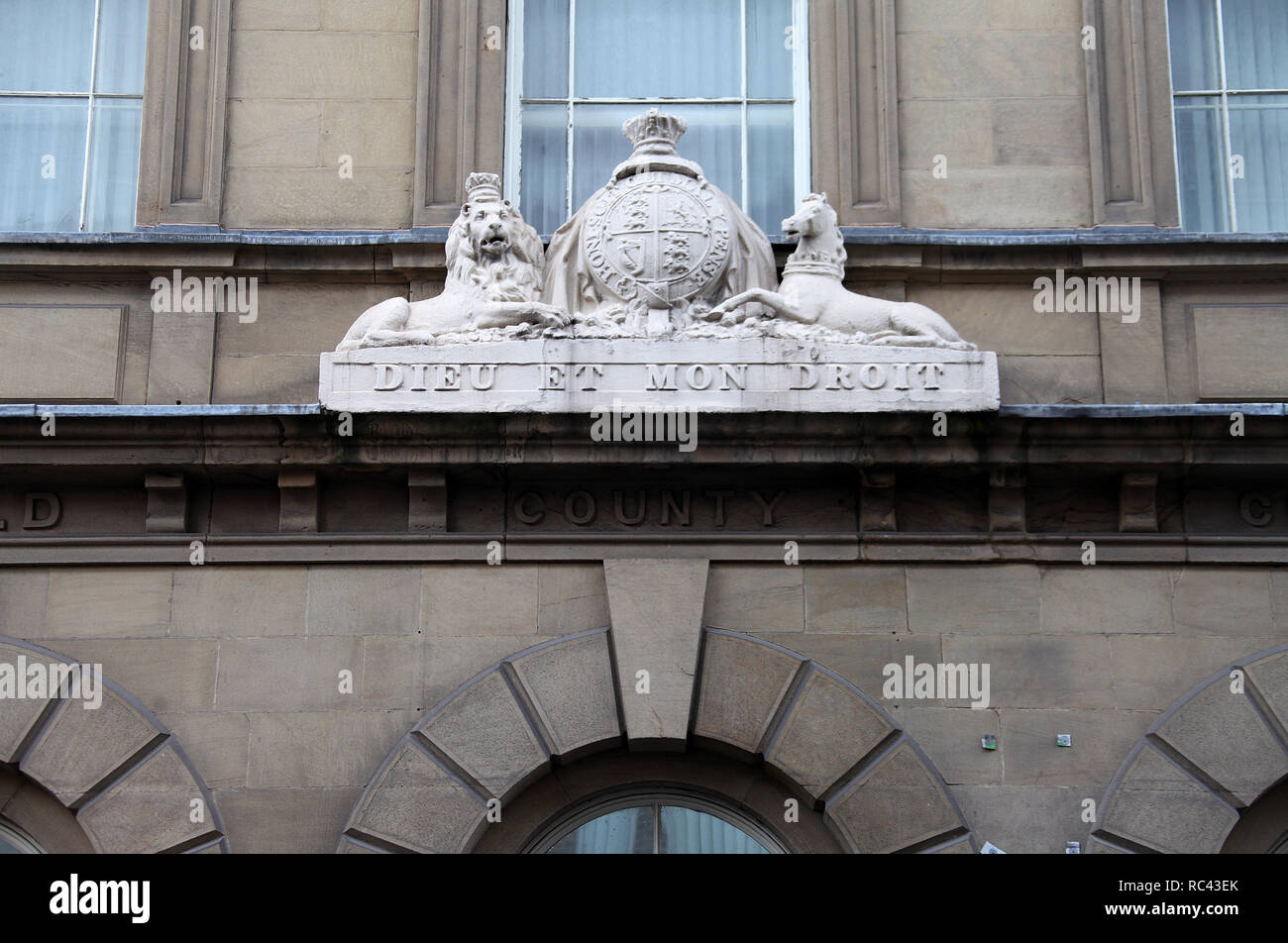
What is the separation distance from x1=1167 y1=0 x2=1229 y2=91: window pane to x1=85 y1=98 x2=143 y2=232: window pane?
676 centimetres

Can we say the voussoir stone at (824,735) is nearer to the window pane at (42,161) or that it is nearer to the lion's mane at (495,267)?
the lion's mane at (495,267)

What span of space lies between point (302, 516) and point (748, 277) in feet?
9.72

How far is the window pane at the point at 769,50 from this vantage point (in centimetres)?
1207

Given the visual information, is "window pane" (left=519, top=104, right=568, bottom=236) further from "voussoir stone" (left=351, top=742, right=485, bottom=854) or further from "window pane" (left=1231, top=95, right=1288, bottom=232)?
"window pane" (left=1231, top=95, right=1288, bottom=232)

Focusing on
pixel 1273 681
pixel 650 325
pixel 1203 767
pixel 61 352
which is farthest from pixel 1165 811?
pixel 61 352

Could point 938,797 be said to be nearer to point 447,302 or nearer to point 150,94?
point 447,302

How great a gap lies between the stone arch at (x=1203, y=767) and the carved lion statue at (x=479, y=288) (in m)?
4.07

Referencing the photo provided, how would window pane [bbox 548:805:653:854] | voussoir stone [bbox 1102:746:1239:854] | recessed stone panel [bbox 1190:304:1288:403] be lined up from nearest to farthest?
voussoir stone [bbox 1102:746:1239:854] < window pane [bbox 548:805:653:854] < recessed stone panel [bbox 1190:304:1288:403]

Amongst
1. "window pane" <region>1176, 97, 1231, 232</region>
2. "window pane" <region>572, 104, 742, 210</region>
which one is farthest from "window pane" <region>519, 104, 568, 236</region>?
"window pane" <region>1176, 97, 1231, 232</region>

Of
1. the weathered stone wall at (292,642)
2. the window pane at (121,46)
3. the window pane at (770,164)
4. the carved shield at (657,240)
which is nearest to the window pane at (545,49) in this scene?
the window pane at (770,164)

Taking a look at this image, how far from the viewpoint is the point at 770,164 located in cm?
1188

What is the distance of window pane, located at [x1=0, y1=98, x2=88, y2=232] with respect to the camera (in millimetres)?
11773

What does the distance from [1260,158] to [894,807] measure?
5.05 meters

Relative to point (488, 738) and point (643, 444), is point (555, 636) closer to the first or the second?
point (488, 738)
